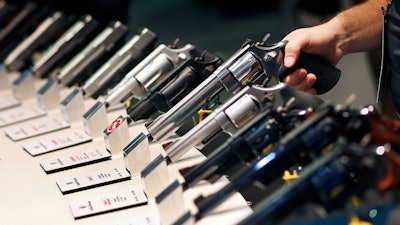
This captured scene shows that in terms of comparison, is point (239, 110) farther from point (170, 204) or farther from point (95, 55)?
point (95, 55)

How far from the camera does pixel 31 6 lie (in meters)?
6.16

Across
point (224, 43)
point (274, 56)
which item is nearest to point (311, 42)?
point (274, 56)

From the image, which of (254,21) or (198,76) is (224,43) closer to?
(254,21)

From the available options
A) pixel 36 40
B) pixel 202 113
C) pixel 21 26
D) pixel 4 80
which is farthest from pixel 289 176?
pixel 21 26

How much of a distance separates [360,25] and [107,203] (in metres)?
1.42

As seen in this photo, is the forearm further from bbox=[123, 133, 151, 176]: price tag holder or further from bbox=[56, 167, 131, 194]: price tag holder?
bbox=[56, 167, 131, 194]: price tag holder

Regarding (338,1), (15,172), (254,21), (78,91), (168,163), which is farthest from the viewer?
(254,21)

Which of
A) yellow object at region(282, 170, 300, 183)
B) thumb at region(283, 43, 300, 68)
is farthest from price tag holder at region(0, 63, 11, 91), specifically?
yellow object at region(282, 170, 300, 183)

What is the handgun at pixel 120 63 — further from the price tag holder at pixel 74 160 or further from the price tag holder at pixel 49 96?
the price tag holder at pixel 74 160

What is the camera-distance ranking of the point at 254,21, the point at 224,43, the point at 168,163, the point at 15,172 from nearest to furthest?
the point at 168,163, the point at 15,172, the point at 224,43, the point at 254,21

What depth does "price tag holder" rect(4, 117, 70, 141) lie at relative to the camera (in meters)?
4.47

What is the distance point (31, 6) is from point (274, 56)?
2.69m

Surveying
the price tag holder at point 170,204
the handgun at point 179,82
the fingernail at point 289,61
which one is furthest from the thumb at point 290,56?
the price tag holder at point 170,204

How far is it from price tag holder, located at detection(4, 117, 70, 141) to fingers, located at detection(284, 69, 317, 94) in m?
1.13
